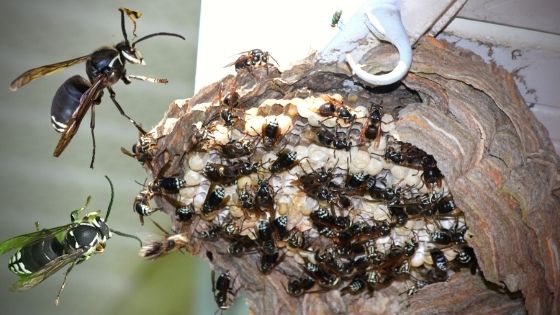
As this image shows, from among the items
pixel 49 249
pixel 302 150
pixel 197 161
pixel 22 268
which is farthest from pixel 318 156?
pixel 22 268

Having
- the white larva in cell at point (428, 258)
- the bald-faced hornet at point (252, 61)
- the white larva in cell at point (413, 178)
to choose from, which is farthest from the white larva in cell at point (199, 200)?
the white larva in cell at point (428, 258)

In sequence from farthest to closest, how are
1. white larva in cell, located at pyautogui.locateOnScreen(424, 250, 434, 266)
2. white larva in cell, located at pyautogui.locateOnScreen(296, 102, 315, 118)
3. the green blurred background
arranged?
the green blurred background → white larva in cell, located at pyautogui.locateOnScreen(424, 250, 434, 266) → white larva in cell, located at pyautogui.locateOnScreen(296, 102, 315, 118)

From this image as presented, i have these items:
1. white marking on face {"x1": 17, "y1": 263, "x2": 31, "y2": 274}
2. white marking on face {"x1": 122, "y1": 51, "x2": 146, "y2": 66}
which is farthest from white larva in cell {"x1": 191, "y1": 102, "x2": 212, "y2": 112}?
white marking on face {"x1": 17, "y1": 263, "x2": 31, "y2": 274}

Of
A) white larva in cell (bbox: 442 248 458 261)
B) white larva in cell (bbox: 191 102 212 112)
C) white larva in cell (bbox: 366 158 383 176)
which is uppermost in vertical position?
white larva in cell (bbox: 191 102 212 112)

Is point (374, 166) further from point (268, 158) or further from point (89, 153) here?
point (89, 153)

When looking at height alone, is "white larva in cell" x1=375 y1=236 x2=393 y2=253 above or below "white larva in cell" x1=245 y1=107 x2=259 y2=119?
below

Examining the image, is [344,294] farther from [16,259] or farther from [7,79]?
[7,79]

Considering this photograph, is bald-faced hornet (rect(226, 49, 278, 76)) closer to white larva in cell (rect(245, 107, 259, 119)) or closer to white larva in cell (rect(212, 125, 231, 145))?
white larva in cell (rect(245, 107, 259, 119))

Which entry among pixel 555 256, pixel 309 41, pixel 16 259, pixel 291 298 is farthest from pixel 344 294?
pixel 16 259
